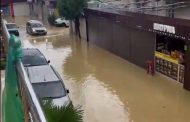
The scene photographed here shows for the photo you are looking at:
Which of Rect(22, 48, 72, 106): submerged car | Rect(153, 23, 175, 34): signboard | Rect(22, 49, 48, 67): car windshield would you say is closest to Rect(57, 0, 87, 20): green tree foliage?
Rect(22, 49, 48, 67): car windshield

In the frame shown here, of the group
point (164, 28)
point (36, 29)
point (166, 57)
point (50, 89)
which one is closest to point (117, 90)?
point (166, 57)

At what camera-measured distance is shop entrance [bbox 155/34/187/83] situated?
53.6 feet

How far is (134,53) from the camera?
21031 mm

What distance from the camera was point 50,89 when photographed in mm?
12438

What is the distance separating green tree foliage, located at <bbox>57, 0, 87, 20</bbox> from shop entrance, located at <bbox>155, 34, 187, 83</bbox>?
13.1 meters

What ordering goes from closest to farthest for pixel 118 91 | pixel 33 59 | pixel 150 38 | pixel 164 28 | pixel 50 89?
1. pixel 50 89
2. pixel 118 91
3. pixel 164 28
4. pixel 33 59
5. pixel 150 38

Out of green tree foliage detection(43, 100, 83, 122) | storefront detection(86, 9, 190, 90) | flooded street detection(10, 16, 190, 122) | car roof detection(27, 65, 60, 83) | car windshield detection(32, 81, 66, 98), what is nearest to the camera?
green tree foliage detection(43, 100, 83, 122)

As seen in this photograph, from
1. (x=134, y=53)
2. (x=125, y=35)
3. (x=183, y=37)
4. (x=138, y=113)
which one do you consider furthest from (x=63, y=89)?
(x=125, y=35)

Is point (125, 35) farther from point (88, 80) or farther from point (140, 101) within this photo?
point (140, 101)

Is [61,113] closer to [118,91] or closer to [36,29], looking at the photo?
[118,91]

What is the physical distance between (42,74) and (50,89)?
1653 millimetres

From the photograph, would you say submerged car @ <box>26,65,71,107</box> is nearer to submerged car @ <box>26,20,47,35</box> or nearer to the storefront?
the storefront

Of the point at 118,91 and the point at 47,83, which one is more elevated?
the point at 47,83

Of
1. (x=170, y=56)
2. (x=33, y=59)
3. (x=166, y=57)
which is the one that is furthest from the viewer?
(x=166, y=57)
